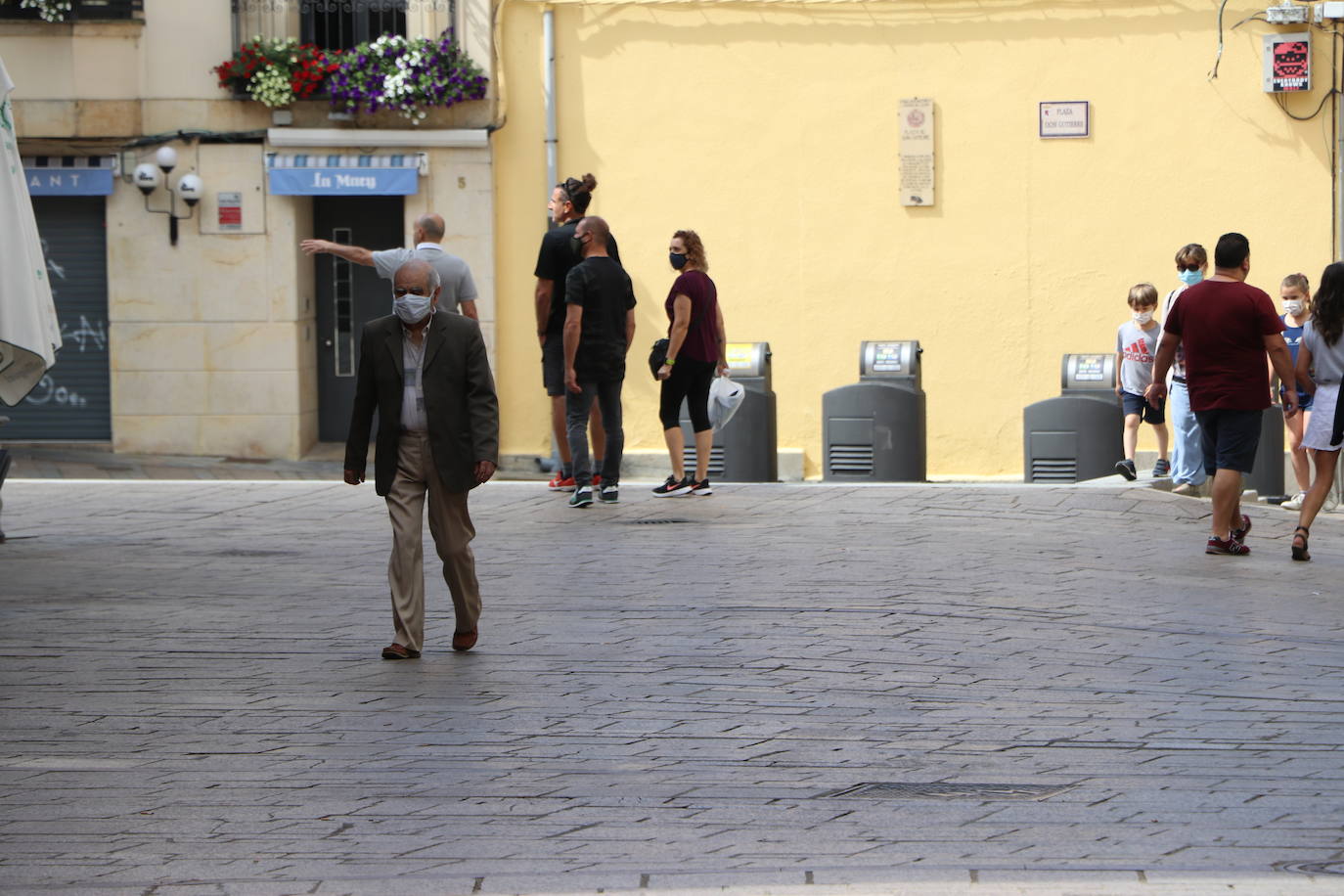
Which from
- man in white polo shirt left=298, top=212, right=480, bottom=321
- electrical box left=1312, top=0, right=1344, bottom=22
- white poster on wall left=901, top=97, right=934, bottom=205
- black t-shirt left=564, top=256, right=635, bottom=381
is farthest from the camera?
white poster on wall left=901, top=97, right=934, bottom=205

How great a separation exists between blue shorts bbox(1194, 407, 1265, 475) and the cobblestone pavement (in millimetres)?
501

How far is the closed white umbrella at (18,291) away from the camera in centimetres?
946

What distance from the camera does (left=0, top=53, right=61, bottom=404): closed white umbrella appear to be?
946 cm

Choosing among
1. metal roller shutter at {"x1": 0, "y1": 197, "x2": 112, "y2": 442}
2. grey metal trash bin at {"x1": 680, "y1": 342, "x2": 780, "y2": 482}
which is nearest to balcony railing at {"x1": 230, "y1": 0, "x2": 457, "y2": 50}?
metal roller shutter at {"x1": 0, "y1": 197, "x2": 112, "y2": 442}

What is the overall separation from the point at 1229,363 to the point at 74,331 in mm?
12294

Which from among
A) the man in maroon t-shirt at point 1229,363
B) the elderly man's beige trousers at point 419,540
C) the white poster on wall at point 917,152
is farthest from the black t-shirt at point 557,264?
the white poster on wall at point 917,152

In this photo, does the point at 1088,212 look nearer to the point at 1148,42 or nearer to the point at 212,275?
the point at 1148,42

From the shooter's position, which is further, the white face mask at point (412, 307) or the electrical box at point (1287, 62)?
the electrical box at point (1287, 62)

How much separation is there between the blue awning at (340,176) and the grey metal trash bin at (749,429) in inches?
186

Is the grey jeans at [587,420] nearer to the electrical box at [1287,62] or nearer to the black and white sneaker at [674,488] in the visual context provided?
the black and white sneaker at [674,488]

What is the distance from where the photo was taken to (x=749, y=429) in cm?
1463

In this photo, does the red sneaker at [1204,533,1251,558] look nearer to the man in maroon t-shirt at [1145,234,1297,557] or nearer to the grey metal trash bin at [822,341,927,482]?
the man in maroon t-shirt at [1145,234,1297,557]

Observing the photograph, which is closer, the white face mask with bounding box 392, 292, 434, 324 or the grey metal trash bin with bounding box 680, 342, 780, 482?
the white face mask with bounding box 392, 292, 434, 324

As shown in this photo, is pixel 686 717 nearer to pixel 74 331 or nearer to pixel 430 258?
pixel 430 258
